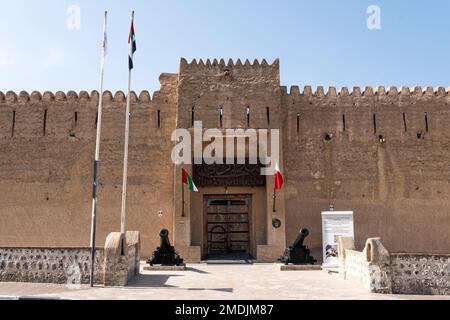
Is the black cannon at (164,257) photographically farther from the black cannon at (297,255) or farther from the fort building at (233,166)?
the black cannon at (297,255)

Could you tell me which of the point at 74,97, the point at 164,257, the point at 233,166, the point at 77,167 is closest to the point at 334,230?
the point at 233,166

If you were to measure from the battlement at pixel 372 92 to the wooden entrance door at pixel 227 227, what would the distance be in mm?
4695

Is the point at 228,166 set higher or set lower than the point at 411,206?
higher

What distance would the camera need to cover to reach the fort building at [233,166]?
51.2 feet

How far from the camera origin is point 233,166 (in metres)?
15.9

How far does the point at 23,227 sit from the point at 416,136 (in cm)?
1533

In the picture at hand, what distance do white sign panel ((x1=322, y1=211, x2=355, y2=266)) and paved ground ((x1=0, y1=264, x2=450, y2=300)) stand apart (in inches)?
84.2

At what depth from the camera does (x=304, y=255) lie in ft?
41.0

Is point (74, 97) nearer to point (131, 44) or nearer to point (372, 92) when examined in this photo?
point (131, 44)

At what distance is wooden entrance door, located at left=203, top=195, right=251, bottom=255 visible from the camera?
16125 millimetres

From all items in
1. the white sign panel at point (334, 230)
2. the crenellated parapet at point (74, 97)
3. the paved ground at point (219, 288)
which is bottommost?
the paved ground at point (219, 288)

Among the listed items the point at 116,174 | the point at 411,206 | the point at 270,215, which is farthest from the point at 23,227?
the point at 411,206

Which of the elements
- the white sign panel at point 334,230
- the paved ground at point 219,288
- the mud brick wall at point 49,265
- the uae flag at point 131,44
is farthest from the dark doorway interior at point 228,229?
the mud brick wall at point 49,265
